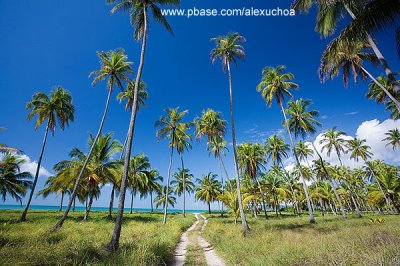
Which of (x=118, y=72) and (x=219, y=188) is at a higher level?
(x=118, y=72)

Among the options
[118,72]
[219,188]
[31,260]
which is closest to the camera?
[31,260]

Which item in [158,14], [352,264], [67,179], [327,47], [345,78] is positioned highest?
[158,14]

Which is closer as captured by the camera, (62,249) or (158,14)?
(62,249)

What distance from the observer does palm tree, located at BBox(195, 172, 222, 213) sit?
43688 mm

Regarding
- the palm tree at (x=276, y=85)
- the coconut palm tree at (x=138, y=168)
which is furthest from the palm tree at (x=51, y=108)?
the palm tree at (x=276, y=85)

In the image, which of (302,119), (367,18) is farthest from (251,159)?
(367,18)

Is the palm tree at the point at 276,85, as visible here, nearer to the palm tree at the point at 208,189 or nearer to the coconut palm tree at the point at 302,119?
the coconut palm tree at the point at 302,119

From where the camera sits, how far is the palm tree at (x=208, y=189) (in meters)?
43.7

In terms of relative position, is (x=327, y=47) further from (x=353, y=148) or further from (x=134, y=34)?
(x=353, y=148)

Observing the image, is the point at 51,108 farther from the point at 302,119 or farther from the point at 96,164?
the point at 302,119

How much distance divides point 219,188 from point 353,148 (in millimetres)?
28650

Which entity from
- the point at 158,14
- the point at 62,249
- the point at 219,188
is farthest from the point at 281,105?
the point at 219,188

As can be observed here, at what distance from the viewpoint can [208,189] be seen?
44.1 metres

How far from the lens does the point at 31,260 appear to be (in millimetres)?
5070
